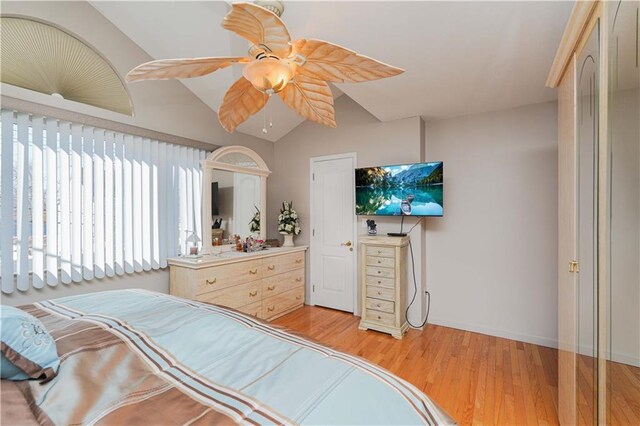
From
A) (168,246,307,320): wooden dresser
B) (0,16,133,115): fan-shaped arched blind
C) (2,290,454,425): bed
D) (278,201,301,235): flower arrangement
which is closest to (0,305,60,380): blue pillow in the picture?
(2,290,454,425): bed

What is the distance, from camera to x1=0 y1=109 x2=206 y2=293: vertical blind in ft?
6.39

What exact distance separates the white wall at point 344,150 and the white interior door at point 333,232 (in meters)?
0.13

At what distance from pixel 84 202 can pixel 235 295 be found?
1.60 m

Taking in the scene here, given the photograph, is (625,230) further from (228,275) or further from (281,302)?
(281,302)

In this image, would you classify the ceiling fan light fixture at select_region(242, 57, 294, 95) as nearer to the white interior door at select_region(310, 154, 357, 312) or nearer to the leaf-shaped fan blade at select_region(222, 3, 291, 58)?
the leaf-shaped fan blade at select_region(222, 3, 291, 58)

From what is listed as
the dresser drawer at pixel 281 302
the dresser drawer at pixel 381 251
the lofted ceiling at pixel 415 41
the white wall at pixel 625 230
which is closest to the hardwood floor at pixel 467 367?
the dresser drawer at pixel 281 302

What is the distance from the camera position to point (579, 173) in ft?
4.58

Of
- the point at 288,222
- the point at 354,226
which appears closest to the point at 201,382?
the point at 354,226

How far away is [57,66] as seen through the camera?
219 centimetres

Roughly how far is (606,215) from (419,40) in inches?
67.4

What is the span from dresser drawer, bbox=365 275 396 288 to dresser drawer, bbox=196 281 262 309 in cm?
130

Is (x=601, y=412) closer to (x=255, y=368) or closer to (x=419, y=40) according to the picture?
(x=255, y=368)

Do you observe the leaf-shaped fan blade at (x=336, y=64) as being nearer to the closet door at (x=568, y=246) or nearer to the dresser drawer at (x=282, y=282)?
the closet door at (x=568, y=246)

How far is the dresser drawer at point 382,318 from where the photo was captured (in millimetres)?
2986
